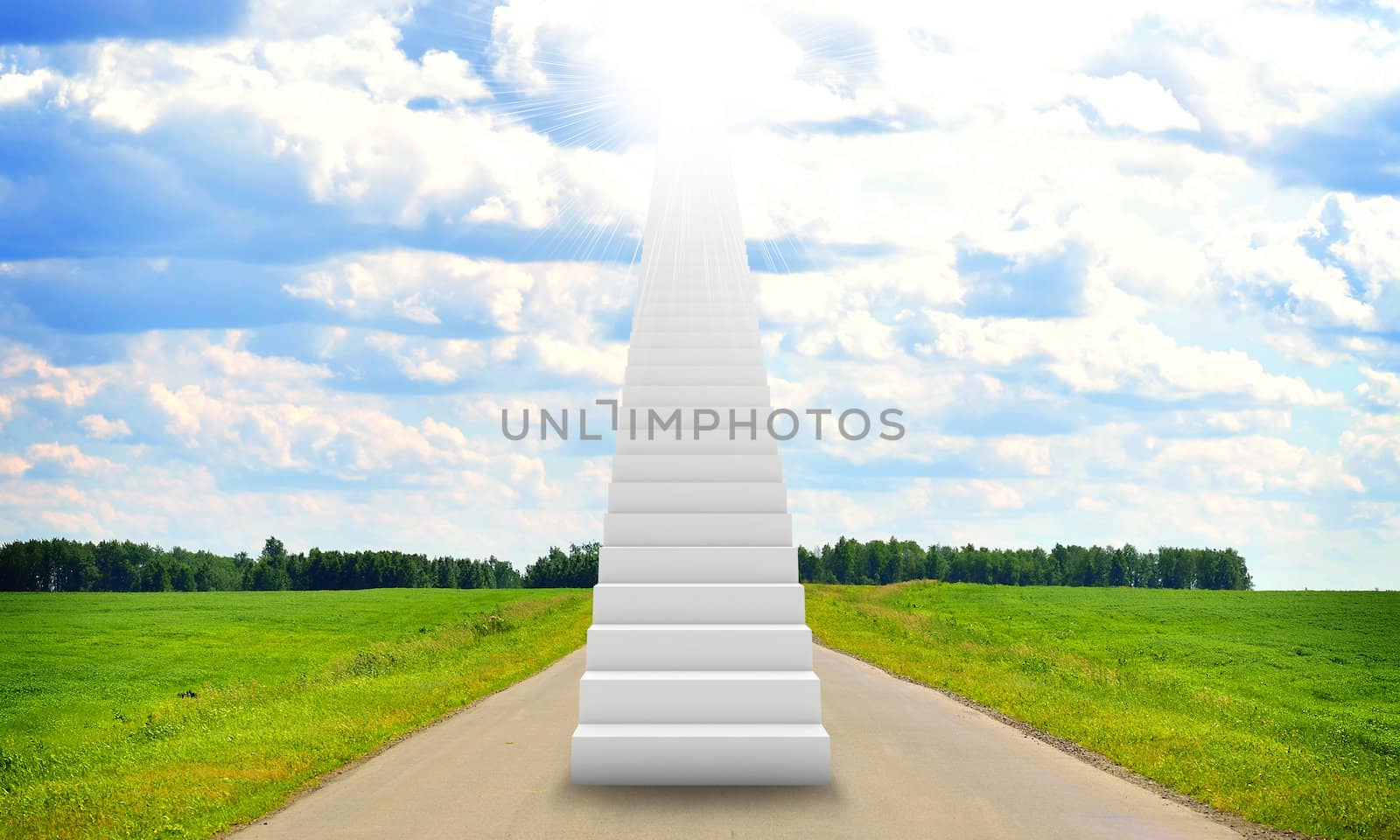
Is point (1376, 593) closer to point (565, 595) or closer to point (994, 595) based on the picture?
point (994, 595)

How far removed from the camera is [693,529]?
12883mm

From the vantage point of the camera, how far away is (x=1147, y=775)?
14.0 metres

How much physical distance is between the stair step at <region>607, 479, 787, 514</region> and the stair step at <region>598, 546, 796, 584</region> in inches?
27.7

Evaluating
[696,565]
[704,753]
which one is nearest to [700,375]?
[696,565]

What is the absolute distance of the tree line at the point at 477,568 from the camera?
9088cm

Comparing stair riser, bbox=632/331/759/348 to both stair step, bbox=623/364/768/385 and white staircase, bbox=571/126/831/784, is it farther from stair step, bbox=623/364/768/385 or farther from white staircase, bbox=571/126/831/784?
stair step, bbox=623/364/768/385

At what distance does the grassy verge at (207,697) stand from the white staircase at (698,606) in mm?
4572

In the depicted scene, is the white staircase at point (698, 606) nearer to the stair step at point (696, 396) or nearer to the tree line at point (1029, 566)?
the stair step at point (696, 396)

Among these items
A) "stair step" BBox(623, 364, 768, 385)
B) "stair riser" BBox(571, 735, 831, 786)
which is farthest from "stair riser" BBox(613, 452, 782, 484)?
"stair riser" BBox(571, 735, 831, 786)

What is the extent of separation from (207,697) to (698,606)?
14.8 meters

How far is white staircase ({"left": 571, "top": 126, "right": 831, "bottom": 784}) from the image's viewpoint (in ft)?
Result: 38.0

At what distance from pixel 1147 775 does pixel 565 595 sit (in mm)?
58257

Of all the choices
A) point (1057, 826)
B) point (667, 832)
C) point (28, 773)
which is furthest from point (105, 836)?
point (1057, 826)

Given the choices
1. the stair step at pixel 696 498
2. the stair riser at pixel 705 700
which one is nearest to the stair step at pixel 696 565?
the stair step at pixel 696 498
